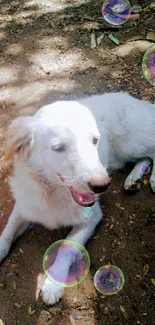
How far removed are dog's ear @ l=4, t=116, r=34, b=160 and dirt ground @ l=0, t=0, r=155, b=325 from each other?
0.95 metres

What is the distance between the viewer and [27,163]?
288cm

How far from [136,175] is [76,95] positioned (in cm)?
171

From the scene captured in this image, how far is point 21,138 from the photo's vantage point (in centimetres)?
281

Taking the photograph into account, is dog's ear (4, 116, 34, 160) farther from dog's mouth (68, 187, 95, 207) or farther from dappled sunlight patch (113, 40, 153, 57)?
dappled sunlight patch (113, 40, 153, 57)

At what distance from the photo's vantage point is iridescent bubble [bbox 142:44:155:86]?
15.0ft

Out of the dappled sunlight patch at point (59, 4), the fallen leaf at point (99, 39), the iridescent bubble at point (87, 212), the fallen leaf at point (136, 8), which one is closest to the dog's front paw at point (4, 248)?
the iridescent bubble at point (87, 212)

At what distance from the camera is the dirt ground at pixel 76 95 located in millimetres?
2914

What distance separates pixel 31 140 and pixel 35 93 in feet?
8.11

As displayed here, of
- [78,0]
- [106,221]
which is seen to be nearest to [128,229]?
[106,221]

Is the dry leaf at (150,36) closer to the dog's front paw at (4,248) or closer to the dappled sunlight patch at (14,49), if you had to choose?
the dappled sunlight patch at (14,49)

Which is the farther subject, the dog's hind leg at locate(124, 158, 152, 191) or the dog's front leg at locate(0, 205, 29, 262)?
the dog's hind leg at locate(124, 158, 152, 191)

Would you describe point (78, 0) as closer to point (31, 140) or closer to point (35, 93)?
point (35, 93)

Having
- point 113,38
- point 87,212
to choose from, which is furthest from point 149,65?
point 87,212

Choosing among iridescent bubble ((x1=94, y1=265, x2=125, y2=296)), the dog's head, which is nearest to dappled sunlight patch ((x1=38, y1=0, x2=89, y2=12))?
the dog's head
